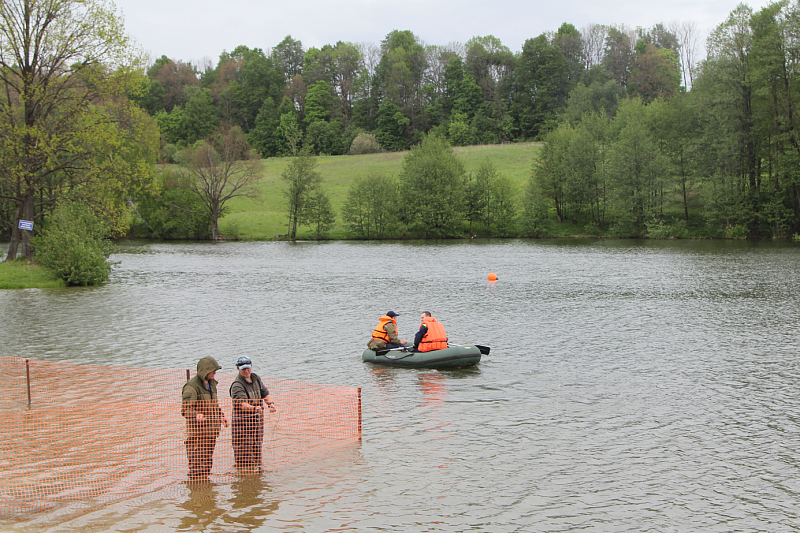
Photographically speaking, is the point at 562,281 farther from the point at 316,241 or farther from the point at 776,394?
the point at 316,241

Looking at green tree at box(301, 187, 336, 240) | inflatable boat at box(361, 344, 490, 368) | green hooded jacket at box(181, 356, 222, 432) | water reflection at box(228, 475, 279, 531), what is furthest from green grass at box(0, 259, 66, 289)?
green tree at box(301, 187, 336, 240)

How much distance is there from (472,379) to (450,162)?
73.2 m

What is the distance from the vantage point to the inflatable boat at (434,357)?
750 inches

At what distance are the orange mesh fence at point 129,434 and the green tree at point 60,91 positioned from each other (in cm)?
2388

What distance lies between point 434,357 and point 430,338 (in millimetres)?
607

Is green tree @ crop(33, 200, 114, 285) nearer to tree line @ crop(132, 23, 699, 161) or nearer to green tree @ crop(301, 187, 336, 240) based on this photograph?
green tree @ crop(301, 187, 336, 240)

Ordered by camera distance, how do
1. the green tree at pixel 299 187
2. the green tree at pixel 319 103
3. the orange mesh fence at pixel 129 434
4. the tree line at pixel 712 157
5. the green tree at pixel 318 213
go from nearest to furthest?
1. the orange mesh fence at pixel 129 434
2. the tree line at pixel 712 157
3. the green tree at pixel 318 213
4. the green tree at pixel 299 187
5. the green tree at pixel 319 103

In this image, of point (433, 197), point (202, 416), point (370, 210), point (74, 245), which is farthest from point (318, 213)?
point (202, 416)

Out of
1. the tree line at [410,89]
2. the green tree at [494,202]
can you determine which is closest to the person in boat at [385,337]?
the green tree at [494,202]

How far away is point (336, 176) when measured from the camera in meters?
103

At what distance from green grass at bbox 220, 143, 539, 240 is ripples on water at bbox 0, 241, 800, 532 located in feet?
131

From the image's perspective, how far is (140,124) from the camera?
41.1m

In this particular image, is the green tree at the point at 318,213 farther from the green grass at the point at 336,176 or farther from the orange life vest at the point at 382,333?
the orange life vest at the point at 382,333

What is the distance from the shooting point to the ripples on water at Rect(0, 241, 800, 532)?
9922 millimetres
